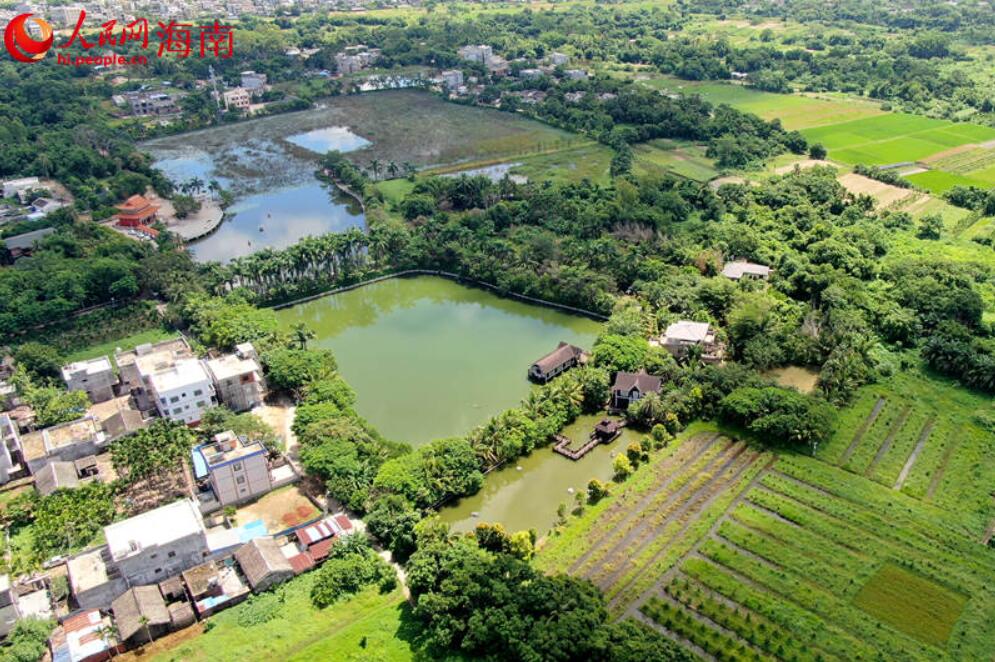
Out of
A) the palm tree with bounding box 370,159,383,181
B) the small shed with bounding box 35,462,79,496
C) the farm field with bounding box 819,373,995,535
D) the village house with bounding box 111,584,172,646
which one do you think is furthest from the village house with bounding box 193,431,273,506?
the palm tree with bounding box 370,159,383,181

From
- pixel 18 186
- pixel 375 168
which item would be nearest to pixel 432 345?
pixel 375 168

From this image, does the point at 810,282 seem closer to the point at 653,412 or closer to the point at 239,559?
the point at 653,412

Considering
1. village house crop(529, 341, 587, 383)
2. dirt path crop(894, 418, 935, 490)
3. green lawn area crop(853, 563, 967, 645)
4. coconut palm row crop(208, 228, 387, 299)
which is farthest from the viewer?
coconut palm row crop(208, 228, 387, 299)

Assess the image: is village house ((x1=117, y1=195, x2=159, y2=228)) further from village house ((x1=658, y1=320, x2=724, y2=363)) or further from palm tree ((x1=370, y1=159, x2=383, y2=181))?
village house ((x1=658, y1=320, x2=724, y2=363))

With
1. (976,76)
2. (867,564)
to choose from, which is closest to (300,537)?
(867,564)

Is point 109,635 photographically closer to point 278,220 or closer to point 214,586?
point 214,586

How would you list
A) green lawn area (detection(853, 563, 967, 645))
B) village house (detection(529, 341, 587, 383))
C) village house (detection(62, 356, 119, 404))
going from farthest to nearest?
1. village house (detection(529, 341, 587, 383))
2. village house (detection(62, 356, 119, 404))
3. green lawn area (detection(853, 563, 967, 645))
